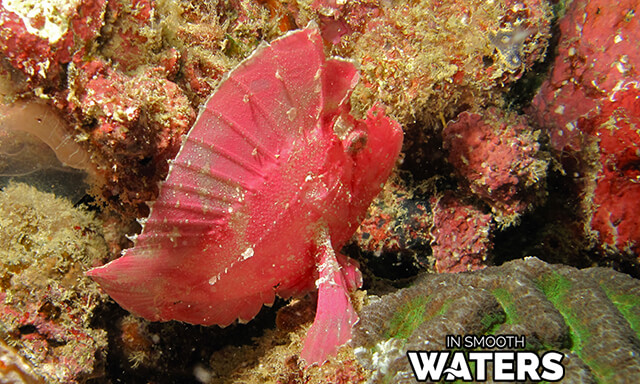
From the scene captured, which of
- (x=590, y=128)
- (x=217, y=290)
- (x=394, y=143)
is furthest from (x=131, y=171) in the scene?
(x=590, y=128)

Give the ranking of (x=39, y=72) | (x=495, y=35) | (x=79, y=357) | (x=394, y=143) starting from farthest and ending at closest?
1. (x=495, y=35)
2. (x=394, y=143)
3. (x=79, y=357)
4. (x=39, y=72)

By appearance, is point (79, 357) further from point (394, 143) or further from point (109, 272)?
point (394, 143)

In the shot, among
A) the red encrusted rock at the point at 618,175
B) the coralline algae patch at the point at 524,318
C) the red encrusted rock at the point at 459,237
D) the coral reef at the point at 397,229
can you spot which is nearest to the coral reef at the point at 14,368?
the coralline algae patch at the point at 524,318

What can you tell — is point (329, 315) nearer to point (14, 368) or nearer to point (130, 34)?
point (14, 368)

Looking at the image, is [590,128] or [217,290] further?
[590,128]

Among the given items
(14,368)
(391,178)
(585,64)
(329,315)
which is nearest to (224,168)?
(329,315)

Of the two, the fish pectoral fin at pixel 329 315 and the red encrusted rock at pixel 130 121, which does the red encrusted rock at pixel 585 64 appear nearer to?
the fish pectoral fin at pixel 329 315
